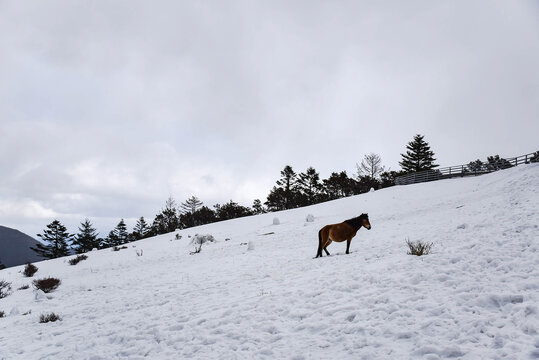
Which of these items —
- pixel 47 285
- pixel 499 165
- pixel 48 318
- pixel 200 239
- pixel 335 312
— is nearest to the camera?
pixel 335 312

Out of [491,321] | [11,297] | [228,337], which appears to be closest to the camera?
[491,321]

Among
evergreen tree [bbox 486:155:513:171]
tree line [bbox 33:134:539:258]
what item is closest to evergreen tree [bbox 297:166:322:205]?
tree line [bbox 33:134:539:258]

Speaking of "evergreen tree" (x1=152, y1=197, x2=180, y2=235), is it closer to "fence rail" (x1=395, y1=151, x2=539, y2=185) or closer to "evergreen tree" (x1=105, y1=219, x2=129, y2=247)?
"evergreen tree" (x1=105, y1=219, x2=129, y2=247)

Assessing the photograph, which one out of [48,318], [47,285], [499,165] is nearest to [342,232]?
[48,318]

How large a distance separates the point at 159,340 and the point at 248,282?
3462 mm

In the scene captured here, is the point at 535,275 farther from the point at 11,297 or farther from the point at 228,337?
the point at 11,297

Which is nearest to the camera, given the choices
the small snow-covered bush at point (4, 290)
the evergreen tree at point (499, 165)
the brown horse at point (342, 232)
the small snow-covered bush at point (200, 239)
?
the brown horse at point (342, 232)

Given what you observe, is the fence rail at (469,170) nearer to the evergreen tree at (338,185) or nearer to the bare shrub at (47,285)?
the evergreen tree at (338,185)

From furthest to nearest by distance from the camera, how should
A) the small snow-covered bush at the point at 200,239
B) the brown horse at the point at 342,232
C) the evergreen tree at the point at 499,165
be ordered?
the evergreen tree at the point at 499,165 → the small snow-covered bush at the point at 200,239 → the brown horse at the point at 342,232

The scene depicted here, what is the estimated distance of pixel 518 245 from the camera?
20.5 feet

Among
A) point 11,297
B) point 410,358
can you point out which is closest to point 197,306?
point 410,358

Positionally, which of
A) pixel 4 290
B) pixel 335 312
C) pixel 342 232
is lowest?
pixel 4 290

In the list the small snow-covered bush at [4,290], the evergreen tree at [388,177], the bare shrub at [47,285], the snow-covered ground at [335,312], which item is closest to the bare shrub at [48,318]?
the snow-covered ground at [335,312]

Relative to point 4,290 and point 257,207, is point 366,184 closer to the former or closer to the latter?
point 257,207
